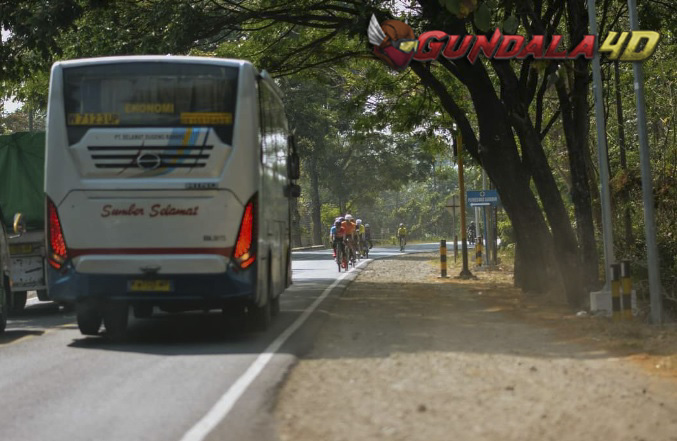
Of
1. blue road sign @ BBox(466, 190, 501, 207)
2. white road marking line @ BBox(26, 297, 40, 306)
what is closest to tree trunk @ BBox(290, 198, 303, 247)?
blue road sign @ BBox(466, 190, 501, 207)

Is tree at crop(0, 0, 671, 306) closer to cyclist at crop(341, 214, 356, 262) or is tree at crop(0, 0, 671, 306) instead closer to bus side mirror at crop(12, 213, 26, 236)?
bus side mirror at crop(12, 213, 26, 236)

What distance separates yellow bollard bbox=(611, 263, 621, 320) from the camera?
562 inches

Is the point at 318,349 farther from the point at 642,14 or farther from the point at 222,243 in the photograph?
the point at 642,14

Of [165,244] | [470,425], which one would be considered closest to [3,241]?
[165,244]

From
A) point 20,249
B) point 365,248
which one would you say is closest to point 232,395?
point 20,249

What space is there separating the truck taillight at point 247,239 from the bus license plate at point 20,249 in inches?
251

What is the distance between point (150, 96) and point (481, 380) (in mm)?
5299

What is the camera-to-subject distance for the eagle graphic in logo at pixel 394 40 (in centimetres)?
1661

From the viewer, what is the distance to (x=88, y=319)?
12.9 m

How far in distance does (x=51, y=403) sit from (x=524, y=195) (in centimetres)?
1274

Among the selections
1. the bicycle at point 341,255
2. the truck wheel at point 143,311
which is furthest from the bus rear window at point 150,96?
the bicycle at point 341,255

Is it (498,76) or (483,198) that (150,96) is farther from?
(483,198)

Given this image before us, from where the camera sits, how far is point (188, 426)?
291 inches

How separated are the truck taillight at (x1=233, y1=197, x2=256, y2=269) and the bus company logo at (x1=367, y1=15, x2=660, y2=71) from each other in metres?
5.23
